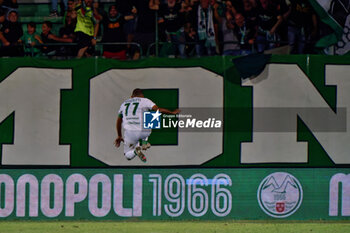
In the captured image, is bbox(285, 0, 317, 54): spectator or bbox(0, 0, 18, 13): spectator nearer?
bbox(285, 0, 317, 54): spectator

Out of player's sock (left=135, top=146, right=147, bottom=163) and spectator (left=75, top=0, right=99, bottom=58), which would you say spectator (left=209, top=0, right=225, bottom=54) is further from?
player's sock (left=135, top=146, right=147, bottom=163)

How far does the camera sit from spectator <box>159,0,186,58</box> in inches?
627

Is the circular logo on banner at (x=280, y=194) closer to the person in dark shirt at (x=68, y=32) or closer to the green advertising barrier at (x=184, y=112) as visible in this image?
the green advertising barrier at (x=184, y=112)

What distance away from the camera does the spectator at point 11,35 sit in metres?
15.8

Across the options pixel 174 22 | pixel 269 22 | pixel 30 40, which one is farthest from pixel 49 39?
pixel 269 22

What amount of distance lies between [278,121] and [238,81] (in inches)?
42.5

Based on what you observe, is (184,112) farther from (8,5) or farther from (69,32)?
(8,5)

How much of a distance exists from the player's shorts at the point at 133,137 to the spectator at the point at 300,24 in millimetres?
4583

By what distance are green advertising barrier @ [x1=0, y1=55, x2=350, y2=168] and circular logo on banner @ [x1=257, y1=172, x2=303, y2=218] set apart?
1.06ft

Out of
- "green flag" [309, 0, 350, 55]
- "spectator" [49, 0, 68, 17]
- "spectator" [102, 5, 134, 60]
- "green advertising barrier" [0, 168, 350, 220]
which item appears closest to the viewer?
"green advertising barrier" [0, 168, 350, 220]

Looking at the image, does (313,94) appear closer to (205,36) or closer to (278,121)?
(278,121)

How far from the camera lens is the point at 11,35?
16.2m

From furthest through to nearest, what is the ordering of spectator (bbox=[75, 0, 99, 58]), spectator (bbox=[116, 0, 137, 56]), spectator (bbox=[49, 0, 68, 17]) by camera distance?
1. spectator (bbox=[49, 0, 68, 17])
2. spectator (bbox=[116, 0, 137, 56])
3. spectator (bbox=[75, 0, 99, 58])

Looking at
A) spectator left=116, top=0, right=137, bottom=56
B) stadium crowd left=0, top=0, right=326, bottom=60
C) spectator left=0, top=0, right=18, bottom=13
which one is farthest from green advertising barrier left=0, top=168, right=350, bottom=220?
spectator left=0, top=0, right=18, bottom=13
